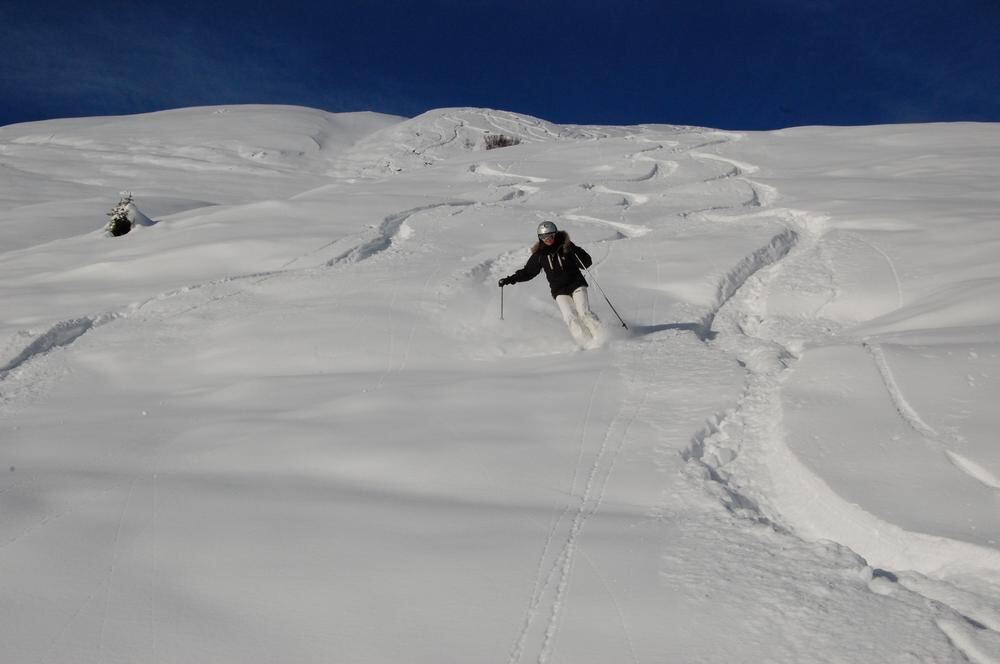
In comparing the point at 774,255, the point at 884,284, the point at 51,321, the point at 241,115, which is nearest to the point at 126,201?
the point at 51,321

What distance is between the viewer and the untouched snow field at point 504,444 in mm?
2652

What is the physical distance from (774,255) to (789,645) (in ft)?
25.6

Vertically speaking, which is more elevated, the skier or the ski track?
the skier

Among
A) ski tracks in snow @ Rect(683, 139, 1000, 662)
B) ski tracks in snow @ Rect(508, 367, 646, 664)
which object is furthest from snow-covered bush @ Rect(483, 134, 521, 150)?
ski tracks in snow @ Rect(508, 367, 646, 664)

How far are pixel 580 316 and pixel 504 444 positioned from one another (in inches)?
110

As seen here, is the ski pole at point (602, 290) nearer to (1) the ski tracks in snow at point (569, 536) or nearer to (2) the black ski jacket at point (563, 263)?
(2) the black ski jacket at point (563, 263)

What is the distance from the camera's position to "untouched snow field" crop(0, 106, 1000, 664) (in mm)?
2652

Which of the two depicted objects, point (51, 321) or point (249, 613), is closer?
point (249, 613)

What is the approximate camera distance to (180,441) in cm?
466

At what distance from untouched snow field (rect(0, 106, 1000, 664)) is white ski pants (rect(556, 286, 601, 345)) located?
0.28m

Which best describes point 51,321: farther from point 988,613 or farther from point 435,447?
point 988,613

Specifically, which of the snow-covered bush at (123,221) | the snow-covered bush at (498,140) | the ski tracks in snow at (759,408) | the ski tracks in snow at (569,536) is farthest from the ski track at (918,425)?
the snow-covered bush at (498,140)

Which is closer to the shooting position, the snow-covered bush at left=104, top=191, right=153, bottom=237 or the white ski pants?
the white ski pants

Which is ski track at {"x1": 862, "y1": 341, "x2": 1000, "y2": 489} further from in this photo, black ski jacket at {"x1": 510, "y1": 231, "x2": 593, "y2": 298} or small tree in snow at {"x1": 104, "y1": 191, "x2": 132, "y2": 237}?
small tree in snow at {"x1": 104, "y1": 191, "x2": 132, "y2": 237}
